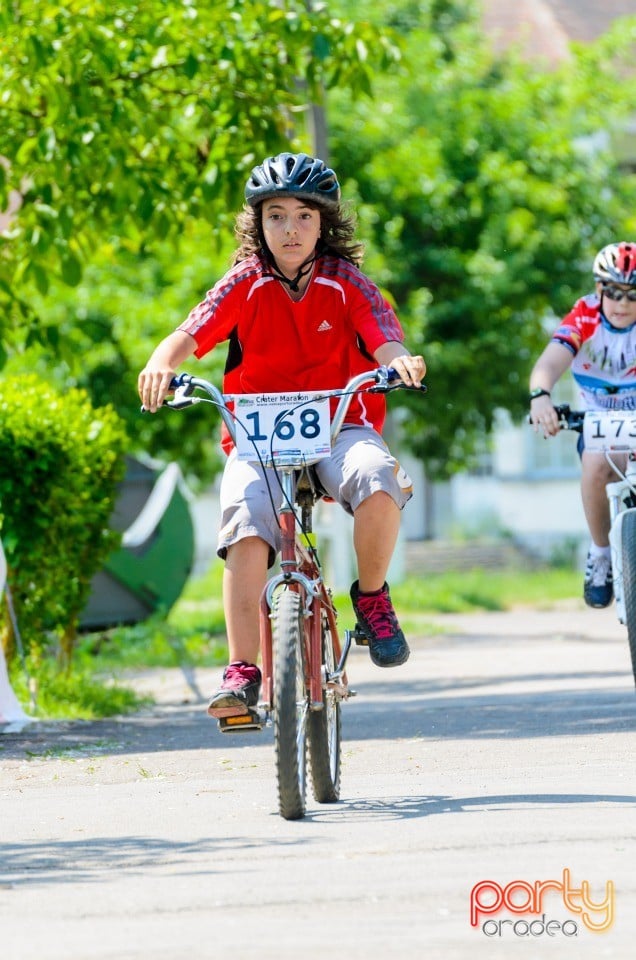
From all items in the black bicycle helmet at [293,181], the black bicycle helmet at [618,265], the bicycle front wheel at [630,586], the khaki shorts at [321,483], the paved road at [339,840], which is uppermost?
the black bicycle helmet at [618,265]

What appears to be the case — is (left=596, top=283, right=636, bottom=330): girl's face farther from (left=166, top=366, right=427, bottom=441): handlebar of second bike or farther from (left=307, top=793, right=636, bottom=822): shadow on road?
(left=307, top=793, right=636, bottom=822): shadow on road

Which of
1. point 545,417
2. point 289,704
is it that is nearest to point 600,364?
point 545,417

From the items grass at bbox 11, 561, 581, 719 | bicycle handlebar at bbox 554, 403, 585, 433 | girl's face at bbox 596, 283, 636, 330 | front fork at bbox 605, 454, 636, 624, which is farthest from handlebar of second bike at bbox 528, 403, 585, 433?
grass at bbox 11, 561, 581, 719

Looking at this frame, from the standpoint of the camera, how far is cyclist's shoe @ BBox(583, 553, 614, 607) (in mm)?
8320

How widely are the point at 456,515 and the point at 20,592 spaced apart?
2405 centimetres

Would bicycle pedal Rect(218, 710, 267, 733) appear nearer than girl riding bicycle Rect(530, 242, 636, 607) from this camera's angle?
Yes

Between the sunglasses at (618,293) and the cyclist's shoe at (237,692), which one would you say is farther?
the sunglasses at (618,293)

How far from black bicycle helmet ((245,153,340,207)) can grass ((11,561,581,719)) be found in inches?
163

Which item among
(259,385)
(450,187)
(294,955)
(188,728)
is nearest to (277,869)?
(294,955)

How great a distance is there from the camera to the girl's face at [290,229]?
20.5 feet

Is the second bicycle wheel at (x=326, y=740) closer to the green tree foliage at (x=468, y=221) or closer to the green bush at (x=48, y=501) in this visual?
the green bush at (x=48, y=501)

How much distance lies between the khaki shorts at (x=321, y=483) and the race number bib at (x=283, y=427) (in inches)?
4.7

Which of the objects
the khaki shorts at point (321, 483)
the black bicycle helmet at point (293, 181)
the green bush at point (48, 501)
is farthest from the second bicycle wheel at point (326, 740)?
the green bush at point (48, 501)

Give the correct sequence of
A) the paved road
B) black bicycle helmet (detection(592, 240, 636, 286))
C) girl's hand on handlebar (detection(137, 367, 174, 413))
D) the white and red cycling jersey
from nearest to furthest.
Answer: the paved road → girl's hand on handlebar (detection(137, 367, 174, 413)) → black bicycle helmet (detection(592, 240, 636, 286)) → the white and red cycling jersey
